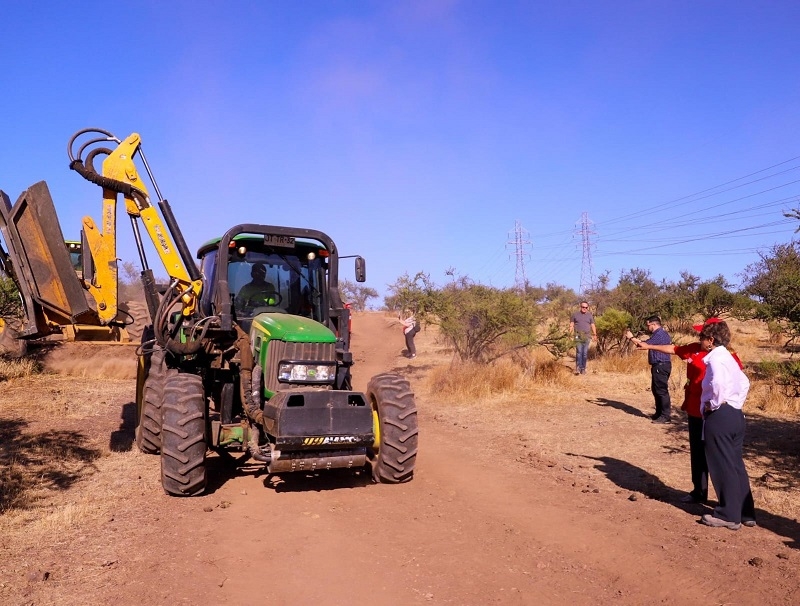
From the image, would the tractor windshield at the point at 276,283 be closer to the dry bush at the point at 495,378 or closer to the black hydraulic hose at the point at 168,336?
the black hydraulic hose at the point at 168,336

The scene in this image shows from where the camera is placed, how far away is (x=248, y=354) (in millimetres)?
6785

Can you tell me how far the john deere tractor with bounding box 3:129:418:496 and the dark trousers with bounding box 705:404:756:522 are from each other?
9.02 ft

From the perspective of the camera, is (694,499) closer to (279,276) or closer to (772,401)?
(279,276)

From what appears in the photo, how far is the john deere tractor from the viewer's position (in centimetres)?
604

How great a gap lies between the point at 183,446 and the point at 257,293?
78.8 inches

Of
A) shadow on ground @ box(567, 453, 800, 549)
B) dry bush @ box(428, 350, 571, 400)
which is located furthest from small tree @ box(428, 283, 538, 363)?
shadow on ground @ box(567, 453, 800, 549)

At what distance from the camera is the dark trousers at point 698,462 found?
611 centimetres

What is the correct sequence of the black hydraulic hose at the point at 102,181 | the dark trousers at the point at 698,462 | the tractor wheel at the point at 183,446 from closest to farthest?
the tractor wheel at the point at 183,446, the dark trousers at the point at 698,462, the black hydraulic hose at the point at 102,181

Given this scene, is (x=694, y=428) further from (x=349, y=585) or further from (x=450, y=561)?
(x=349, y=585)

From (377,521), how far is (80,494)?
9.84ft

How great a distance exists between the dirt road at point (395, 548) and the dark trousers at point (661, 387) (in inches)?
127

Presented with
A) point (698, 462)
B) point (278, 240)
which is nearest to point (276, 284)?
point (278, 240)

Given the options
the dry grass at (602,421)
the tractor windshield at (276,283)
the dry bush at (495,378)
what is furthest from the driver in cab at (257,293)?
the dry bush at (495,378)

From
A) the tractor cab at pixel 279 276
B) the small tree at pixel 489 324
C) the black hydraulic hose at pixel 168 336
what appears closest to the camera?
the black hydraulic hose at pixel 168 336
